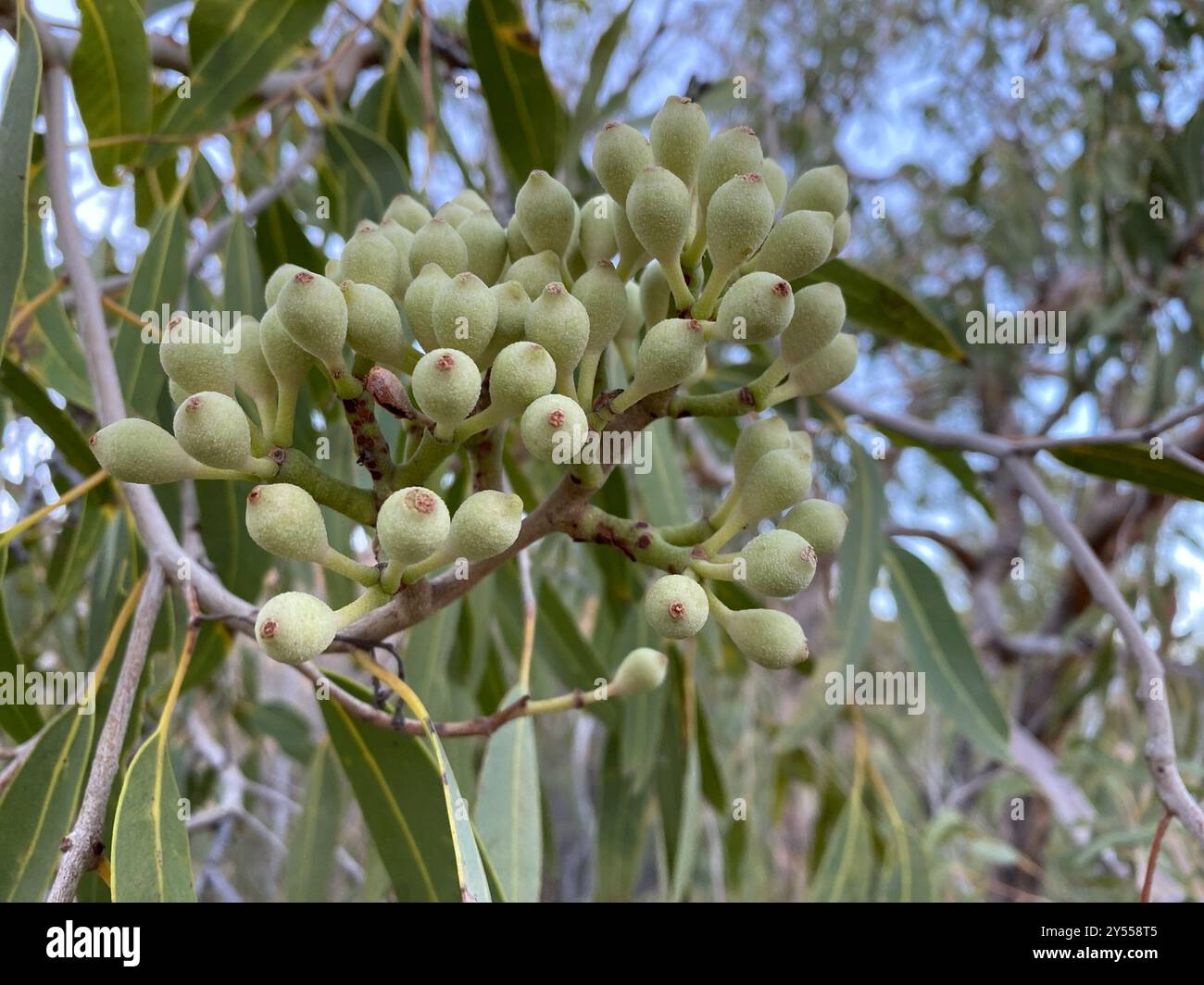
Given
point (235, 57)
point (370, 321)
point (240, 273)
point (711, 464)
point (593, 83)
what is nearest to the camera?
point (370, 321)

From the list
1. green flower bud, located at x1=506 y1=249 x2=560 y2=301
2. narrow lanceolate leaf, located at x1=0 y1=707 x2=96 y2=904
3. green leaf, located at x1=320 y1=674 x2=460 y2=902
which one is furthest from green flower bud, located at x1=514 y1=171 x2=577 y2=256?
narrow lanceolate leaf, located at x1=0 y1=707 x2=96 y2=904

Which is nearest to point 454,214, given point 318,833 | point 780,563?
point 780,563

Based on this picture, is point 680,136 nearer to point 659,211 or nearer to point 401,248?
point 659,211

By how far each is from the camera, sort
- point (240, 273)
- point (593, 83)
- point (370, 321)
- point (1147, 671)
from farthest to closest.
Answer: point (593, 83) → point (240, 273) → point (1147, 671) → point (370, 321)

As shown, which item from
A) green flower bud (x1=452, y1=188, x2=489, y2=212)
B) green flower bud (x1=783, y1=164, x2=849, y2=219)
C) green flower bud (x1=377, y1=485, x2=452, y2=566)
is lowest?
green flower bud (x1=377, y1=485, x2=452, y2=566)

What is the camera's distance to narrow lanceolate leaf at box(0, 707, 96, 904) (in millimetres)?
962

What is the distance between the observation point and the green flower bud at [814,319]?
0.70m

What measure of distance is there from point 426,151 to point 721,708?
6.50ft

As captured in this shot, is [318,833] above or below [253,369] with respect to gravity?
below

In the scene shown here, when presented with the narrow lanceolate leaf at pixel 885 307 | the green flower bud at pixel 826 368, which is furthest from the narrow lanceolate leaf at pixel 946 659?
the green flower bud at pixel 826 368

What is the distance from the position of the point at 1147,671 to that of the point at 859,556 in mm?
582

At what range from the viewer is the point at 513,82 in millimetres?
1581

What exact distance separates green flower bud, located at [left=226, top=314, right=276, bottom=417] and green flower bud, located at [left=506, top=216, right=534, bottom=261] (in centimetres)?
19

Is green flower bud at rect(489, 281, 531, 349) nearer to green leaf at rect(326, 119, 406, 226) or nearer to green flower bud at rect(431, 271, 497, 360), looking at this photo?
green flower bud at rect(431, 271, 497, 360)
